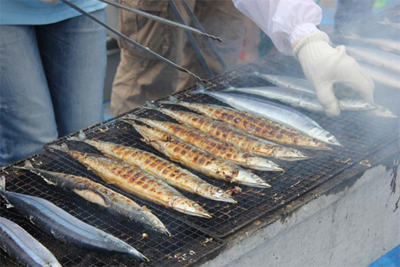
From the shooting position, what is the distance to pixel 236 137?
3.48 m

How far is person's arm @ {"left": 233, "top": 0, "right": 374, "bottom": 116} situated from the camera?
11.9ft

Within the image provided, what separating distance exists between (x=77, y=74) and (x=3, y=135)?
0.84 m

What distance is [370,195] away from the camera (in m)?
3.40

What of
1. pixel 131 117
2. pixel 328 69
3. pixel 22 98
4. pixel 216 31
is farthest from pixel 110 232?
pixel 216 31

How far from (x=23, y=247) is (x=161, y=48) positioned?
158 inches

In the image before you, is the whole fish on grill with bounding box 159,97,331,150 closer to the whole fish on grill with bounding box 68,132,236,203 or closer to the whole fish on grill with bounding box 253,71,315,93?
the whole fish on grill with bounding box 253,71,315,93

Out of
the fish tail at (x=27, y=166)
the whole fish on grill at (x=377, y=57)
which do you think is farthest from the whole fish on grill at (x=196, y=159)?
the whole fish on grill at (x=377, y=57)

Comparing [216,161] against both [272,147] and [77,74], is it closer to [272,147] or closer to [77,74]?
[272,147]

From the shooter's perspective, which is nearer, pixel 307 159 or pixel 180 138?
pixel 307 159

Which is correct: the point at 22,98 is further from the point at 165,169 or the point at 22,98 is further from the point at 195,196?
the point at 195,196

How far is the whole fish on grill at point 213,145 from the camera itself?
3.16 meters

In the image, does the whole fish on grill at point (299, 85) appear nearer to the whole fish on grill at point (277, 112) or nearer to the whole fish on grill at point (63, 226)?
the whole fish on grill at point (277, 112)

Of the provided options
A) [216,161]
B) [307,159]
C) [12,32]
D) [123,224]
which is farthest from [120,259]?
[12,32]

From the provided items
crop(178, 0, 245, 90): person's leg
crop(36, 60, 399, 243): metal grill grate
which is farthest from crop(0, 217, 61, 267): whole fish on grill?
crop(178, 0, 245, 90): person's leg
